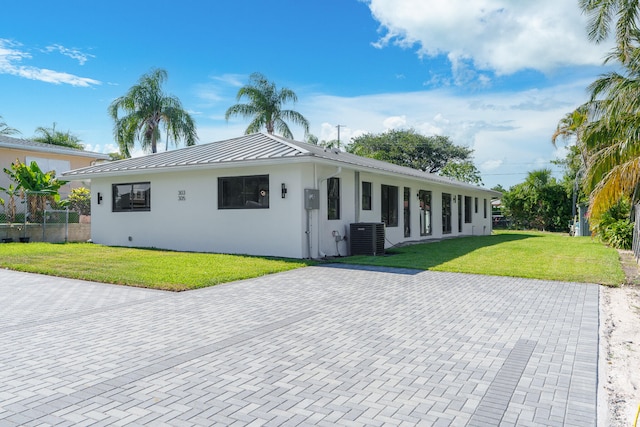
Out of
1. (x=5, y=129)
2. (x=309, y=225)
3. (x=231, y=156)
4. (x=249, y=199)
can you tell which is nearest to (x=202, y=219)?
(x=249, y=199)

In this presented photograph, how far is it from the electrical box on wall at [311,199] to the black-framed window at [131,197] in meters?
6.18

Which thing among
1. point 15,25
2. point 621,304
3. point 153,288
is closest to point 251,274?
point 153,288

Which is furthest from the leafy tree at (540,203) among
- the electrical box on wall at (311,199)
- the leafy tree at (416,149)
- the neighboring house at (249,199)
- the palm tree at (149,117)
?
the electrical box on wall at (311,199)

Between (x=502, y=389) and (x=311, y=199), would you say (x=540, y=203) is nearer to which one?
(x=311, y=199)

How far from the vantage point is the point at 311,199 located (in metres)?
11.8

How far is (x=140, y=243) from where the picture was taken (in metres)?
15.4

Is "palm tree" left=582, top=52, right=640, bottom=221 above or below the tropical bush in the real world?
above

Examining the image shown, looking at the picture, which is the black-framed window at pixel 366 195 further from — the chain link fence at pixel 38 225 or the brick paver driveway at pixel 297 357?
the chain link fence at pixel 38 225

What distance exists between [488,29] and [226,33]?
9330mm

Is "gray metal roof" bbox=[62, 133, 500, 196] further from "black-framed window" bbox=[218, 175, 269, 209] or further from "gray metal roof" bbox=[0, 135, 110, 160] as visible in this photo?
"gray metal roof" bbox=[0, 135, 110, 160]

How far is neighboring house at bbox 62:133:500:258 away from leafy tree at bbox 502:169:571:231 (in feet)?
58.1

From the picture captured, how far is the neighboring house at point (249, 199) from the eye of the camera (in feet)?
40.0

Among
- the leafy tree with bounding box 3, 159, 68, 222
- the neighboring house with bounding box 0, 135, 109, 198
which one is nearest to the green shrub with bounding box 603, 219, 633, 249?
the leafy tree with bounding box 3, 159, 68, 222

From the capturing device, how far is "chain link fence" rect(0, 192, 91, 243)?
54.0 feet
